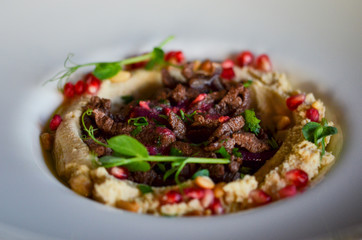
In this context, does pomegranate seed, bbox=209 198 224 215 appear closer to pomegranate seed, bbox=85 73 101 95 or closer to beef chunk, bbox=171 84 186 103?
beef chunk, bbox=171 84 186 103

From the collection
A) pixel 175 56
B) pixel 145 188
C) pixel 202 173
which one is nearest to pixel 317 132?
pixel 202 173

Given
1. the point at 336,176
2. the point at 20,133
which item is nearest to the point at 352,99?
the point at 336,176

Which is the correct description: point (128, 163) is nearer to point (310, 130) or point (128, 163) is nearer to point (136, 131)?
point (136, 131)

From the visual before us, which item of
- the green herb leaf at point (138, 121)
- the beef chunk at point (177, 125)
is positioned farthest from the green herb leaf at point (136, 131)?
the beef chunk at point (177, 125)

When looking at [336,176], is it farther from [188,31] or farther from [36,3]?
[36,3]

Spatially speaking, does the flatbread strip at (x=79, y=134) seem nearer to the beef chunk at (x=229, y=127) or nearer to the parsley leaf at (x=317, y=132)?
the beef chunk at (x=229, y=127)

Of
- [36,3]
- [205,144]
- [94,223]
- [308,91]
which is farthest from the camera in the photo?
[36,3]

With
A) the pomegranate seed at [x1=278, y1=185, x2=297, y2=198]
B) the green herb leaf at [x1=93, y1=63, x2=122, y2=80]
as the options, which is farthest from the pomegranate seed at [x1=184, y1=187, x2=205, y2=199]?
the green herb leaf at [x1=93, y1=63, x2=122, y2=80]
